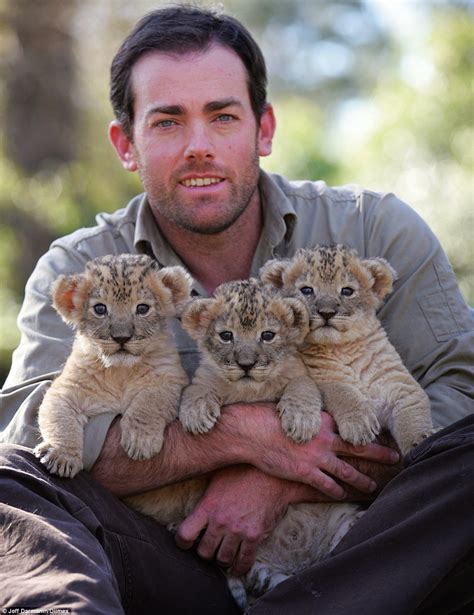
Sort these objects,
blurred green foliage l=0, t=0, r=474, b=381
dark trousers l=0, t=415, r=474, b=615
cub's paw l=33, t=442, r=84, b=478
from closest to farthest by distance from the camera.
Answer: dark trousers l=0, t=415, r=474, b=615
cub's paw l=33, t=442, r=84, b=478
blurred green foliage l=0, t=0, r=474, b=381

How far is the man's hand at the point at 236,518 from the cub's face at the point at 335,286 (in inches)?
26.5

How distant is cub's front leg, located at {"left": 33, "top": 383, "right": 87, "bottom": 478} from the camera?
12.6 feet

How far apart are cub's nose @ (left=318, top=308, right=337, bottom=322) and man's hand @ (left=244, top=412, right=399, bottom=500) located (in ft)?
1.36

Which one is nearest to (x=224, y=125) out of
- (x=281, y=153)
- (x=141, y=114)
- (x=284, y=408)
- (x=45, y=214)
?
(x=141, y=114)

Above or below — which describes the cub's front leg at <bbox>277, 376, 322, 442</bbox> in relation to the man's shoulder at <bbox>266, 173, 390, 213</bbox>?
below

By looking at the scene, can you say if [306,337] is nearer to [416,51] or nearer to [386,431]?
[386,431]

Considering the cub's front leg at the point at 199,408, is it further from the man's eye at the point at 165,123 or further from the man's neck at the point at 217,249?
the man's eye at the point at 165,123

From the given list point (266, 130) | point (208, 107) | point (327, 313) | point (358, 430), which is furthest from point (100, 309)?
point (266, 130)

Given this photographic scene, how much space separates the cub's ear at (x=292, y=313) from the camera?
Result: 416 centimetres

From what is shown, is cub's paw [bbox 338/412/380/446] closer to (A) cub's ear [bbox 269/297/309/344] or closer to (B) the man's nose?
(A) cub's ear [bbox 269/297/309/344]

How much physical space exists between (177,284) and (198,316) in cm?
17

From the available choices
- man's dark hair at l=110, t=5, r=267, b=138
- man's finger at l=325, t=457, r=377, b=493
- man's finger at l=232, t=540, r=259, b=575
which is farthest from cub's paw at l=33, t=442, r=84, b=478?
man's dark hair at l=110, t=5, r=267, b=138

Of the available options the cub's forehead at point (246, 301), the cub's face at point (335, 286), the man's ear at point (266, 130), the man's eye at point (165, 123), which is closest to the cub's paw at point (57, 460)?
the cub's forehead at point (246, 301)

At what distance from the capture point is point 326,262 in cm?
434
